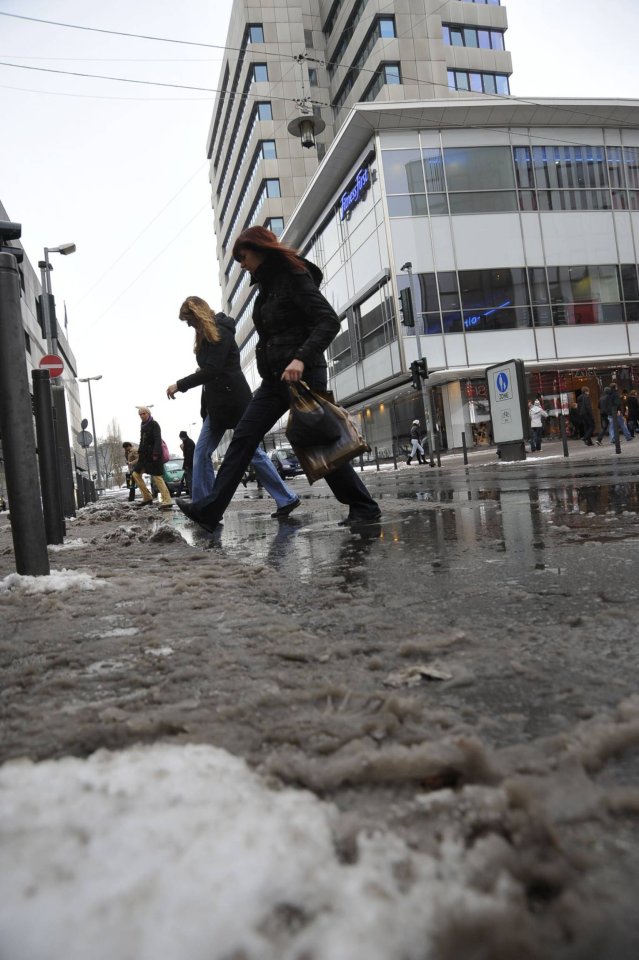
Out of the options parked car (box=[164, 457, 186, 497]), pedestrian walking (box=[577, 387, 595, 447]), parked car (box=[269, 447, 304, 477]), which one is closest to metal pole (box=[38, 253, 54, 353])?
parked car (box=[164, 457, 186, 497])

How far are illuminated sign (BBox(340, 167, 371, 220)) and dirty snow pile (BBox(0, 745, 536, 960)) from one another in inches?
1266

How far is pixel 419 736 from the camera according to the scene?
1.03 meters

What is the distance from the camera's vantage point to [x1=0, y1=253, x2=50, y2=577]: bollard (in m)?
2.91

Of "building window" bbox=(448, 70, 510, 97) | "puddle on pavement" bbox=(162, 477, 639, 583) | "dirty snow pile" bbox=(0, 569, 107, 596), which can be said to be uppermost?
"building window" bbox=(448, 70, 510, 97)

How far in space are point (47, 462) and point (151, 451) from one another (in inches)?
295

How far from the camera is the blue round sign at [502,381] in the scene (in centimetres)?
1699

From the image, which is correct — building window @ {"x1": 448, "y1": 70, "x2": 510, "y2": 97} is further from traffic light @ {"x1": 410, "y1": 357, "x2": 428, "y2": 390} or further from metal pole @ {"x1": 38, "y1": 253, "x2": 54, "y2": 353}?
metal pole @ {"x1": 38, "y1": 253, "x2": 54, "y2": 353}

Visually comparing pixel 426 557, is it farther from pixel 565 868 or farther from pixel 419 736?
pixel 565 868

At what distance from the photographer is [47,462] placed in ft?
17.1

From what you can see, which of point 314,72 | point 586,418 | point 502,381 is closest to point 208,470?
point 502,381

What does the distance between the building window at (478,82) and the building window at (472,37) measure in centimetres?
144

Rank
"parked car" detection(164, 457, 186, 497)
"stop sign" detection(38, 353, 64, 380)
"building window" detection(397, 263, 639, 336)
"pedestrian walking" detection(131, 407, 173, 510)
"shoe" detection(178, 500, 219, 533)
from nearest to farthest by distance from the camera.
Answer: "shoe" detection(178, 500, 219, 533), "pedestrian walking" detection(131, 407, 173, 510), "stop sign" detection(38, 353, 64, 380), "parked car" detection(164, 457, 186, 497), "building window" detection(397, 263, 639, 336)

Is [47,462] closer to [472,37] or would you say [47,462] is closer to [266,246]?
[266,246]

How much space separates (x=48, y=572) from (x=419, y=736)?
2440mm
